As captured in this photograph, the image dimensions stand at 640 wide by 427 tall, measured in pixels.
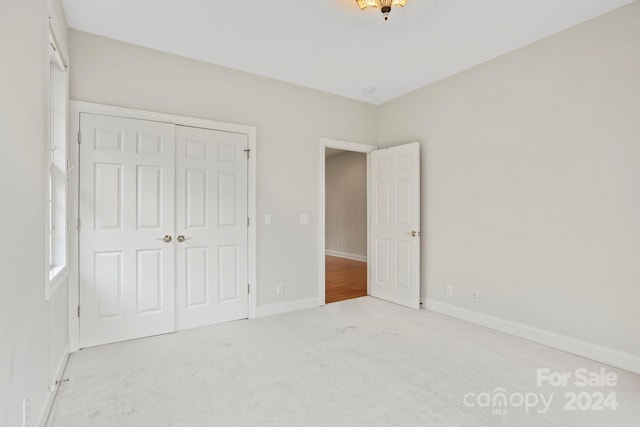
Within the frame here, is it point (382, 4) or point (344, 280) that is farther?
point (344, 280)

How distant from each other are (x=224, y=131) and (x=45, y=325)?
2.33 metres

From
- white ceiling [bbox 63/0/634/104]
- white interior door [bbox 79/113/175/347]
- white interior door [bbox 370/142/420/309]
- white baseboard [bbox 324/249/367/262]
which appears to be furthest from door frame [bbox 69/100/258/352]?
white baseboard [bbox 324/249/367/262]

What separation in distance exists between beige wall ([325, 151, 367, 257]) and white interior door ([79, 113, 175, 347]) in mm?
5275

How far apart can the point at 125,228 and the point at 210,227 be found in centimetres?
78

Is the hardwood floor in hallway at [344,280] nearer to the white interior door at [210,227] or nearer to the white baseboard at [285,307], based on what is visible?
the white baseboard at [285,307]

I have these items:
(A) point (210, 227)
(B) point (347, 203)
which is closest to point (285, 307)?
(A) point (210, 227)

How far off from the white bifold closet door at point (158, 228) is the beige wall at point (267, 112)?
0.24m

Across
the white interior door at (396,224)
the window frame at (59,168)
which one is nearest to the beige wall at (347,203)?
the white interior door at (396,224)

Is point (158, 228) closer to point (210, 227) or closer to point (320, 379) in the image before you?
point (210, 227)

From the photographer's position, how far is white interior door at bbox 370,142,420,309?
4.11 meters

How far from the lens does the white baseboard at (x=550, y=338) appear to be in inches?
101

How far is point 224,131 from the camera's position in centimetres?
358

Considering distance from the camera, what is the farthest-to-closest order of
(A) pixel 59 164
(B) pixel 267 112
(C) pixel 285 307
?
(C) pixel 285 307
(B) pixel 267 112
(A) pixel 59 164

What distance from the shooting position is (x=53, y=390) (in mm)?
2121
